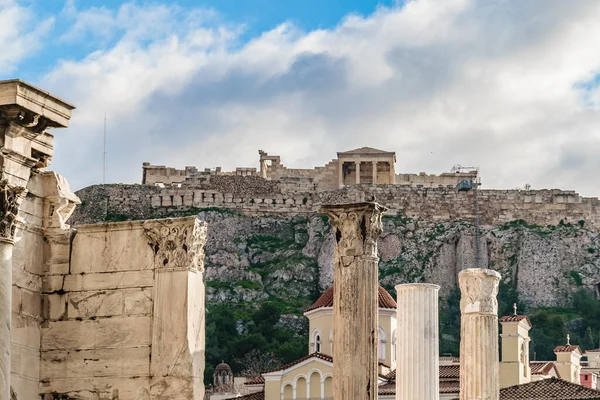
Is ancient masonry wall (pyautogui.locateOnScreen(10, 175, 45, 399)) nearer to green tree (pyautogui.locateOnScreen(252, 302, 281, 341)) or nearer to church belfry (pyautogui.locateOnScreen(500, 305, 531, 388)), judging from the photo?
church belfry (pyautogui.locateOnScreen(500, 305, 531, 388))

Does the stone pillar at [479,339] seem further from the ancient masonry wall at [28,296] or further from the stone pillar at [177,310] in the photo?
the ancient masonry wall at [28,296]

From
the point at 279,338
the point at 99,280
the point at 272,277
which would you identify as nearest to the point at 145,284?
the point at 99,280

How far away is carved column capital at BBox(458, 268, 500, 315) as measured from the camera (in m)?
27.2

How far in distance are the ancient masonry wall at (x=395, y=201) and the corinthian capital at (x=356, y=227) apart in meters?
78.3

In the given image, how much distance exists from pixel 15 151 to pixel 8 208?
0.65 metres

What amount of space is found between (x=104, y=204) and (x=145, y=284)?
83894 mm

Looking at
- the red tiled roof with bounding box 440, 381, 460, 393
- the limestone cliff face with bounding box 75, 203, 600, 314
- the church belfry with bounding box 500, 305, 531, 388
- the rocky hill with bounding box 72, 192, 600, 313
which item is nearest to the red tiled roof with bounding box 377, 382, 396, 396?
the red tiled roof with bounding box 440, 381, 460, 393

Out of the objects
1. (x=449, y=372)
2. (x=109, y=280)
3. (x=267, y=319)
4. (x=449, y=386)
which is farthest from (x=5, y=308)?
(x=267, y=319)

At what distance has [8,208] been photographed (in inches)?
568

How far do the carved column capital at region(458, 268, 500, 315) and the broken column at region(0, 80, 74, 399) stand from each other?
12.9 meters

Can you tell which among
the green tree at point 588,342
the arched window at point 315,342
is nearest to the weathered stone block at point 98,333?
the arched window at point 315,342

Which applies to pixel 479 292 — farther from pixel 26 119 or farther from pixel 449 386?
pixel 449 386

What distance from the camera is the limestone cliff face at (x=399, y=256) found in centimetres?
9312

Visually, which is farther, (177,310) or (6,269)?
(177,310)
